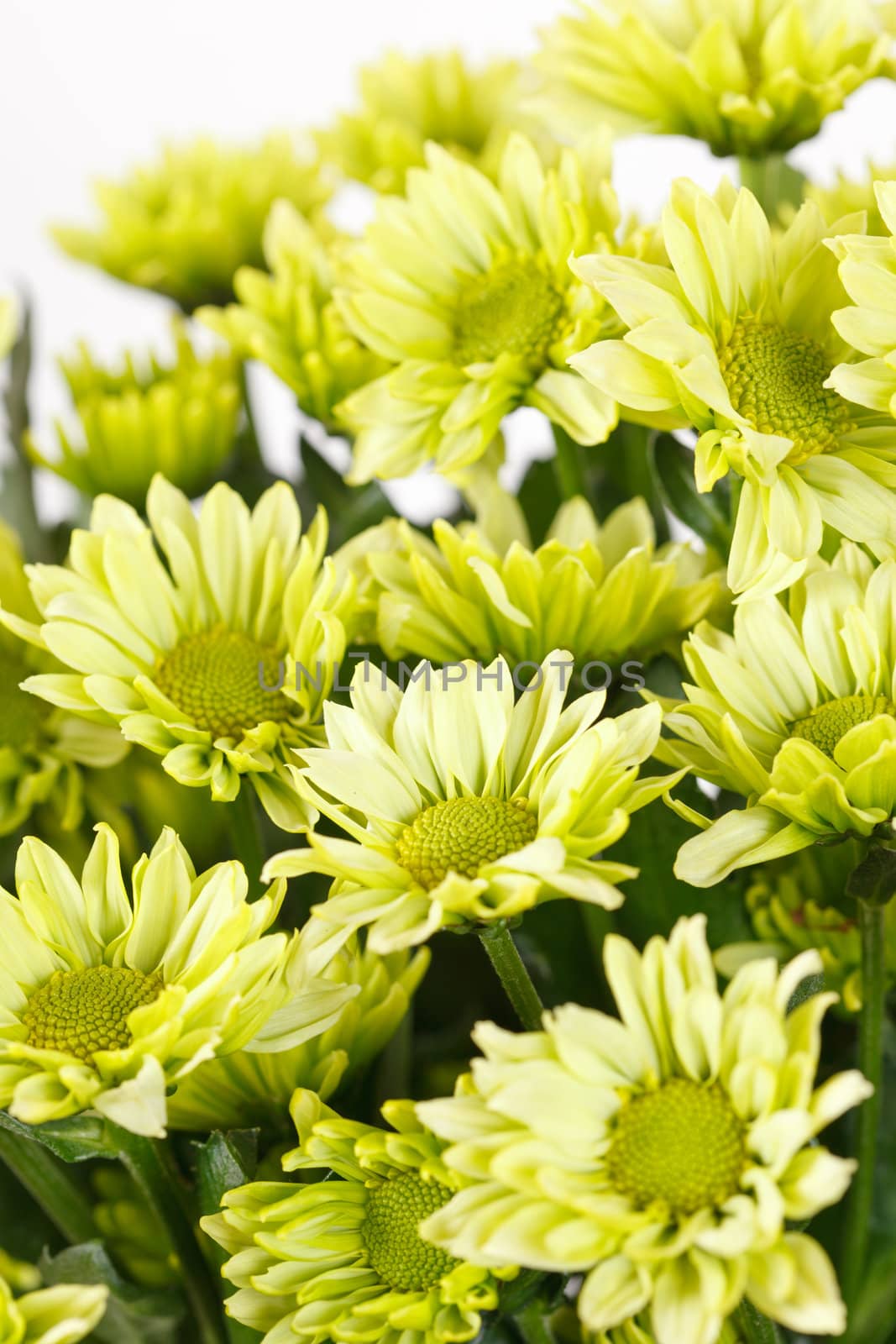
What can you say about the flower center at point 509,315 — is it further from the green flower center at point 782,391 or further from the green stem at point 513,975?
the green stem at point 513,975

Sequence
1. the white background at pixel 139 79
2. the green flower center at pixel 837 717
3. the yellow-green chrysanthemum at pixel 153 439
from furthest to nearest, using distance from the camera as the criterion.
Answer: the white background at pixel 139 79
the yellow-green chrysanthemum at pixel 153 439
the green flower center at pixel 837 717

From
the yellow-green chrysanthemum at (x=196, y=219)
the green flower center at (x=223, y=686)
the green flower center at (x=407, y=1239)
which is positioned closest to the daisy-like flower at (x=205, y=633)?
the green flower center at (x=223, y=686)

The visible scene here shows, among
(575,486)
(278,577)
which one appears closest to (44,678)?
(278,577)

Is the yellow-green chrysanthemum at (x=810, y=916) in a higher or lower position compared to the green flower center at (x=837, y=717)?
lower

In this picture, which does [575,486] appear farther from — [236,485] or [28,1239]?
[28,1239]

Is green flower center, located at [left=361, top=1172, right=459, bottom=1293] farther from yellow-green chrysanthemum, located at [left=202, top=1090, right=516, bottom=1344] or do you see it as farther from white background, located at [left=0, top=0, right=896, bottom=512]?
white background, located at [left=0, top=0, right=896, bottom=512]

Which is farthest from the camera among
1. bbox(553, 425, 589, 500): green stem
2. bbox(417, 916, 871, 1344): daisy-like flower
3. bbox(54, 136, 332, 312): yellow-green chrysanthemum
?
bbox(54, 136, 332, 312): yellow-green chrysanthemum

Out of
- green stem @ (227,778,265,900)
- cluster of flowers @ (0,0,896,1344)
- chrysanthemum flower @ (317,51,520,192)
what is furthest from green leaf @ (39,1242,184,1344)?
chrysanthemum flower @ (317,51,520,192)
